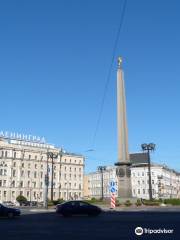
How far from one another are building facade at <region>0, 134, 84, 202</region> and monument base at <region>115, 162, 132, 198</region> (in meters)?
71.1

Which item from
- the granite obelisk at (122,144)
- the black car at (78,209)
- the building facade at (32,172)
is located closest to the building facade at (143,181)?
the building facade at (32,172)

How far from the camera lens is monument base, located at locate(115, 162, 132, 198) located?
4292 centimetres

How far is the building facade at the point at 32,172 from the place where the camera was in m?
120

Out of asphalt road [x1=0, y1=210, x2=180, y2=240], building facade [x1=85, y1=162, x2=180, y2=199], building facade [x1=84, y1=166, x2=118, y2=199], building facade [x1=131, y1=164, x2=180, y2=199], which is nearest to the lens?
asphalt road [x1=0, y1=210, x2=180, y2=240]

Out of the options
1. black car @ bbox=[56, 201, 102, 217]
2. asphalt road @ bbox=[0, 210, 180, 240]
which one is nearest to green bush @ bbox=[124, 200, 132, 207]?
black car @ bbox=[56, 201, 102, 217]

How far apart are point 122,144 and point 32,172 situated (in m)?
88.4

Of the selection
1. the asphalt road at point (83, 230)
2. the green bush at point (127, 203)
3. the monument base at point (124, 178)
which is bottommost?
the asphalt road at point (83, 230)

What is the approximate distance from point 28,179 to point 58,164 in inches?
478

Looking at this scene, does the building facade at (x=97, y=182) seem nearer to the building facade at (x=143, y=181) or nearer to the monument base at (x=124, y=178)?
the building facade at (x=143, y=181)

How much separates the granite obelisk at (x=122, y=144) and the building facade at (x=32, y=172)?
71377 millimetres

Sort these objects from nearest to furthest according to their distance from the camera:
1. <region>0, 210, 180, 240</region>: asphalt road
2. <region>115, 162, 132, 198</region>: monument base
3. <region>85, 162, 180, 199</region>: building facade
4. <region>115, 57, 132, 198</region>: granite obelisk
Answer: <region>0, 210, 180, 240</region>: asphalt road < <region>115, 57, 132, 198</region>: granite obelisk < <region>115, 162, 132, 198</region>: monument base < <region>85, 162, 180, 199</region>: building facade

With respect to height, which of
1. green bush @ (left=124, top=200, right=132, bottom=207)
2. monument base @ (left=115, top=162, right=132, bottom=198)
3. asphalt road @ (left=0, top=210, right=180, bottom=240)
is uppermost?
monument base @ (left=115, top=162, right=132, bottom=198)

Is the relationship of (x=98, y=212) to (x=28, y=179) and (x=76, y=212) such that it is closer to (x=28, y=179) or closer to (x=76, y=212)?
(x=76, y=212)

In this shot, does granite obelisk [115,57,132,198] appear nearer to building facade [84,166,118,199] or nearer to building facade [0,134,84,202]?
building facade [0,134,84,202]
